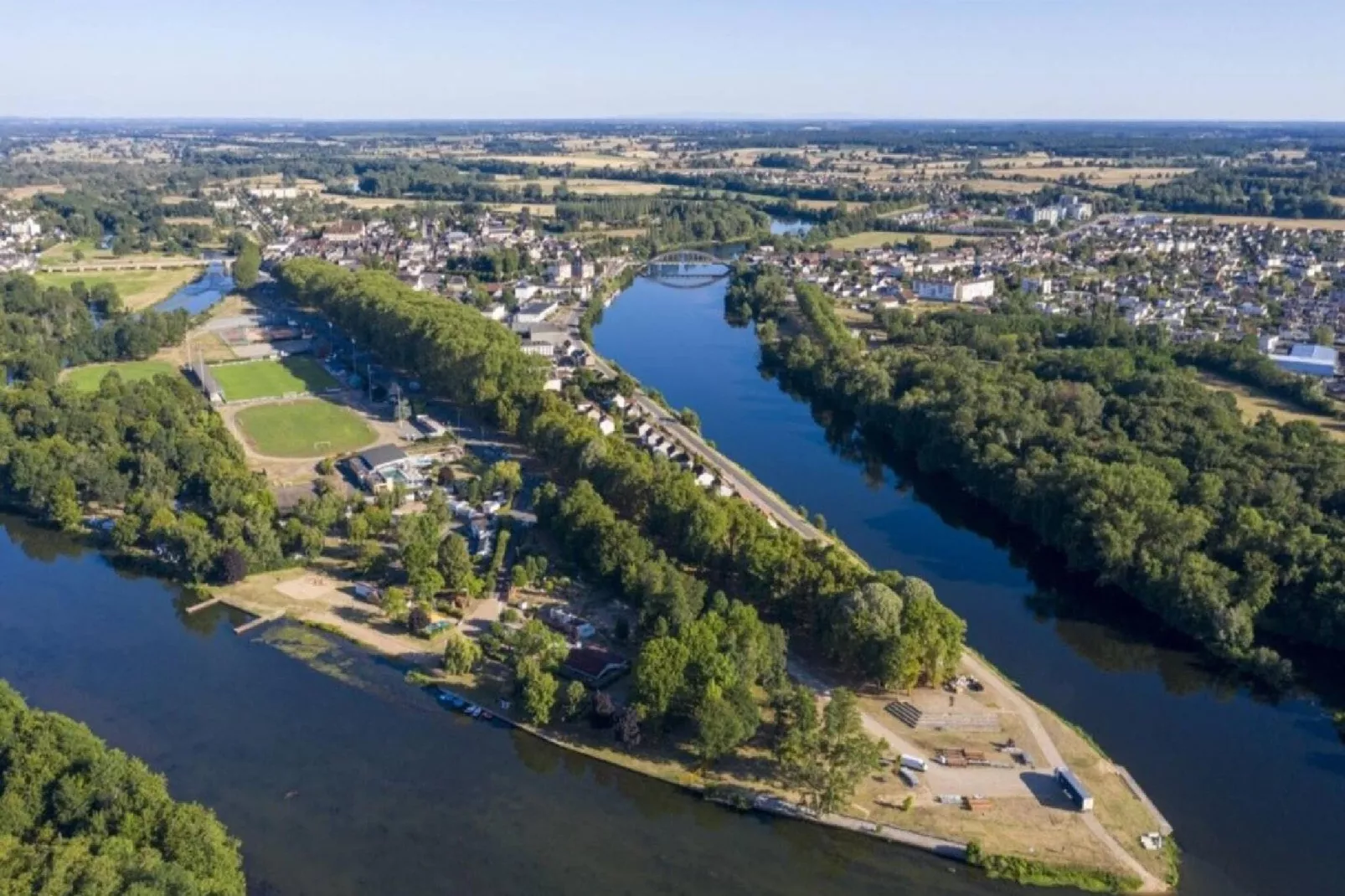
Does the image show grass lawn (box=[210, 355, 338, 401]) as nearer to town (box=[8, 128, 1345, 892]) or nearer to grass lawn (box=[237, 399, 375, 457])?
town (box=[8, 128, 1345, 892])

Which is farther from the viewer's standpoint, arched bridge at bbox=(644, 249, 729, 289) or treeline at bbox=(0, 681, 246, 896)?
arched bridge at bbox=(644, 249, 729, 289)

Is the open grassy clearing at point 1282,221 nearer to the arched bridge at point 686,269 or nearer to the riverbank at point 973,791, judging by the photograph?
the arched bridge at point 686,269

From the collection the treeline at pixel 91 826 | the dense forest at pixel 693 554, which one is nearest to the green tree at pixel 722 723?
the dense forest at pixel 693 554

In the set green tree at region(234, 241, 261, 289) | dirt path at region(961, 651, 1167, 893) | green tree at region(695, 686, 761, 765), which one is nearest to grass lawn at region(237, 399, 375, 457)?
green tree at region(695, 686, 761, 765)

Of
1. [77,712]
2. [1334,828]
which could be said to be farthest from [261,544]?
[1334,828]

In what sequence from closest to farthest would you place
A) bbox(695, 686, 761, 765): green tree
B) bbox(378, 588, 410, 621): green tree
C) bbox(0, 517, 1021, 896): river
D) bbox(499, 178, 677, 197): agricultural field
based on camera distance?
bbox(0, 517, 1021, 896): river, bbox(695, 686, 761, 765): green tree, bbox(378, 588, 410, 621): green tree, bbox(499, 178, 677, 197): agricultural field

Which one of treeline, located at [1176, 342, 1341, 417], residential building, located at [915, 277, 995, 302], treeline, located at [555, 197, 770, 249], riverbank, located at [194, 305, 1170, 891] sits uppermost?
treeline, located at [555, 197, 770, 249]
